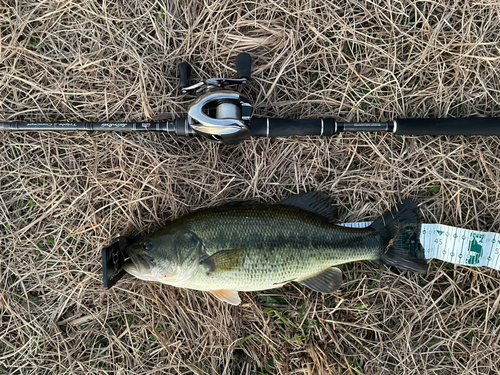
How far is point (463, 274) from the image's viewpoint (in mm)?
3016

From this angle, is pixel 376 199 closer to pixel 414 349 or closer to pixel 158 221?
pixel 414 349

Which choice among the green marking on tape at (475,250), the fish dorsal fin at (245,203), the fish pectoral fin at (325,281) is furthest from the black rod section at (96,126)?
the green marking on tape at (475,250)

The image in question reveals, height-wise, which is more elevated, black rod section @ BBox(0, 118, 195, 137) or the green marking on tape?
black rod section @ BBox(0, 118, 195, 137)

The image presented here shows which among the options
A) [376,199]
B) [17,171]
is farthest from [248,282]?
[17,171]

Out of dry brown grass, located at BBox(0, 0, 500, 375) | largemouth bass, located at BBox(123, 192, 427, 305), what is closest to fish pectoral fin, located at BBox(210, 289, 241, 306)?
largemouth bass, located at BBox(123, 192, 427, 305)

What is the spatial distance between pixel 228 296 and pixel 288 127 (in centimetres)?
151

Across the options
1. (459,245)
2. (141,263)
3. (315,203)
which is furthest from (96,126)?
(459,245)

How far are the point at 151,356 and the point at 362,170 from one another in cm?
256

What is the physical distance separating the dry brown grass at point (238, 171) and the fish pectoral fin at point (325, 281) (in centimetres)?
26

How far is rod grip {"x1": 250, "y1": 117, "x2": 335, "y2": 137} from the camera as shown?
2.77m

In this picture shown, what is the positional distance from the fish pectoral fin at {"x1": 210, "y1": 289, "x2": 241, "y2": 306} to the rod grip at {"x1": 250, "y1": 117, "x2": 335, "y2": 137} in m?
1.34

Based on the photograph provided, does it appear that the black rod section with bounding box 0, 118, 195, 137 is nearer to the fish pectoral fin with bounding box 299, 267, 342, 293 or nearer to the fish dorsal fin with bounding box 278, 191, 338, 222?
the fish dorsal fin with bounding box 278, 191, 338, 222

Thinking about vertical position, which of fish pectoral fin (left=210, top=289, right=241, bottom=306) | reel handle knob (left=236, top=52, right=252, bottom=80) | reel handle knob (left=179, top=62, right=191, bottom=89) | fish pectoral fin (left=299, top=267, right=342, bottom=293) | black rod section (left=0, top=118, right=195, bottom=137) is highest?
reel handle knob (left=236, top=52, right=252, bottom=80)

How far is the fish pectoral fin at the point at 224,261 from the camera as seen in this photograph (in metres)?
2.54
